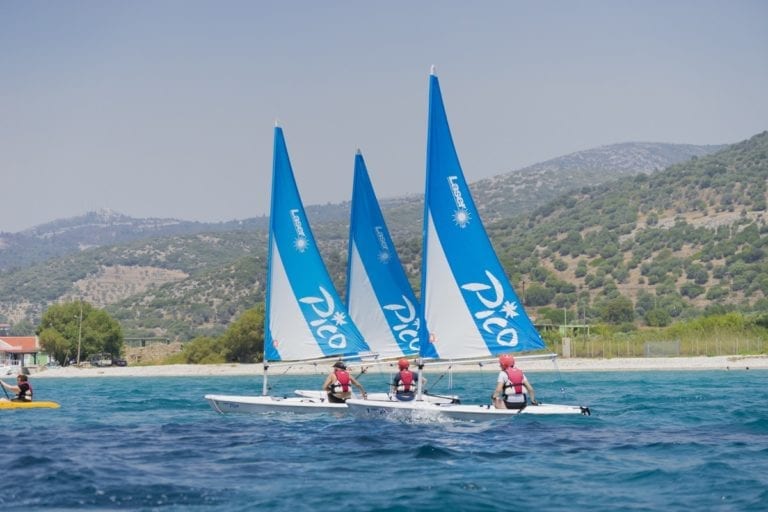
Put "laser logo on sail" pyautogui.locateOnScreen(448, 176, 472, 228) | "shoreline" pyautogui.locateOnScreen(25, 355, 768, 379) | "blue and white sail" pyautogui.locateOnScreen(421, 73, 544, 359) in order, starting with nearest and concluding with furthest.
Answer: "blue and white sail" pyautogui.locateOnScreen(421, 73, 544, 359), "laser logo on sail" pyautogui.locateOnScreen(448, 176, 472, 228), "shoreline" pyautogui.locateOnScreen(25, 355, 768, 379)

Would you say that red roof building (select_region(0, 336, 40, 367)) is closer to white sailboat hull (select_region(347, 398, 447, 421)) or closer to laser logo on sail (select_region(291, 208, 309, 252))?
laser logo on sail (select_region(291, 208, 309, 252))

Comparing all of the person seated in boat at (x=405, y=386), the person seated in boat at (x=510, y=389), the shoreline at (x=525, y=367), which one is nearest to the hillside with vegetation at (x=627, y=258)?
the shoreline at (x=525, y=367)

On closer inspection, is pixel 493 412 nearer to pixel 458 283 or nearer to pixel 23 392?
pixel 458 283

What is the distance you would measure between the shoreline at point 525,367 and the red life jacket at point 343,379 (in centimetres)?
3785

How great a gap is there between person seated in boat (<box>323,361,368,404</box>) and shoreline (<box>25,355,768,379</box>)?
37.7 m

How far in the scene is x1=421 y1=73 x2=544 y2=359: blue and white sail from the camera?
97.0ft

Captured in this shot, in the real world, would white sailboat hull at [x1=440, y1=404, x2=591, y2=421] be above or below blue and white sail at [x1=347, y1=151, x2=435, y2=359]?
below

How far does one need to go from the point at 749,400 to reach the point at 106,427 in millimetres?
22301

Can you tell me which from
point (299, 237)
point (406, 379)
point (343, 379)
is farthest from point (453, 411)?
point (299, 237)

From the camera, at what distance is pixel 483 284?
3006cm

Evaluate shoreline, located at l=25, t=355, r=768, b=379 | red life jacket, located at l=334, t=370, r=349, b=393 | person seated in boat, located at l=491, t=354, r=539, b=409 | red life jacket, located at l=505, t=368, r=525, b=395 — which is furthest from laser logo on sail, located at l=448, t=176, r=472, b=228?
shoreline, located at l=25, t=355, r=768, b=379

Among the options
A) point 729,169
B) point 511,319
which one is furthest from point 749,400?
point 729,169

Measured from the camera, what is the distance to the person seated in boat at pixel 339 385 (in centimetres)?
3306

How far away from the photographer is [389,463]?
2375cm
